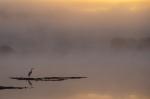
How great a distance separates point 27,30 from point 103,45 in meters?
0.23

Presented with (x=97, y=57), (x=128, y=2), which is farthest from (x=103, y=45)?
(x=128, y=2)

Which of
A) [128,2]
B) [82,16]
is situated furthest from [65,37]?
[128,2]

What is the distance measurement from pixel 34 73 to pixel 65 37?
14cm

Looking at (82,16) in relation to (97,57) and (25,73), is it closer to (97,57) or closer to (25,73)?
(97,57)

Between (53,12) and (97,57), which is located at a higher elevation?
(53,12)

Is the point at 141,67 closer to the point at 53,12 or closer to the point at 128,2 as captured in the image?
the point at 128,2

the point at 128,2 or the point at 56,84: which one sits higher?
the point at 128,2

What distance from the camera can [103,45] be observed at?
0.98m

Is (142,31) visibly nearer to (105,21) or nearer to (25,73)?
(105,21)

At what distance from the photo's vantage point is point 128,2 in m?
0.98

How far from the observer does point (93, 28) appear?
3.21ft

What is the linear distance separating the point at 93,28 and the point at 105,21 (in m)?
0.04

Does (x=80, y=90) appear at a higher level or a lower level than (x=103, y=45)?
lower

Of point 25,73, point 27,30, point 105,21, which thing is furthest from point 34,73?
point 105,21
